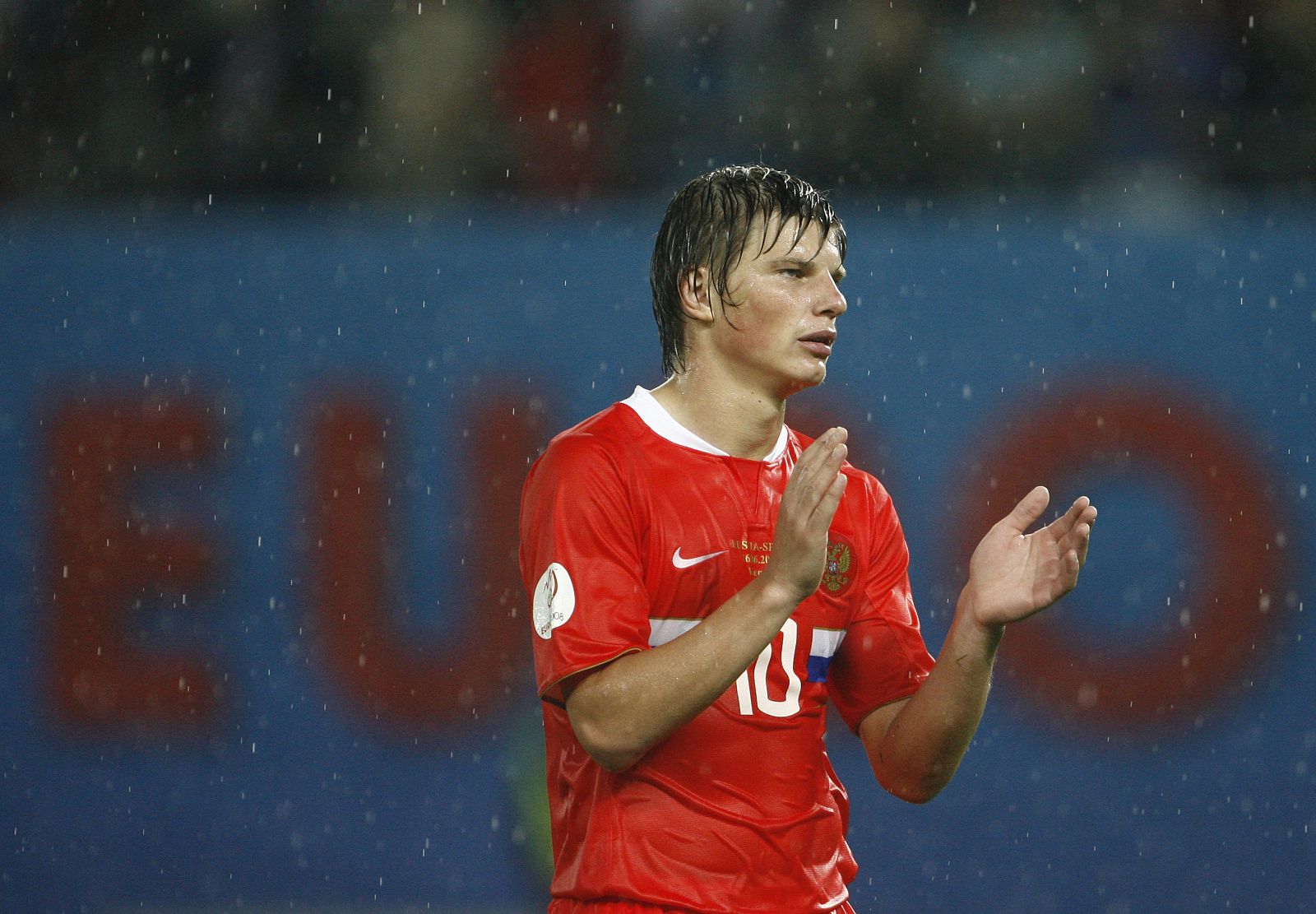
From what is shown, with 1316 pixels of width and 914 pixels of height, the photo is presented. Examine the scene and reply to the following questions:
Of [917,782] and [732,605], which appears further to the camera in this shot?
[917,782]

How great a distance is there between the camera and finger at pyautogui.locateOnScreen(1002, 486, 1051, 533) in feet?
7.94

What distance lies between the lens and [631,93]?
6215 mm

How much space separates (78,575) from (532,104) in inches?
100

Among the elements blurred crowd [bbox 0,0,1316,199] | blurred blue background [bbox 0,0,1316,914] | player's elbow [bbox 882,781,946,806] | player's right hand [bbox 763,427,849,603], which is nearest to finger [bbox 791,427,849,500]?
player's right hand [bbox 763,427,849,603]

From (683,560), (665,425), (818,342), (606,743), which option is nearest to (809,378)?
(818,342)

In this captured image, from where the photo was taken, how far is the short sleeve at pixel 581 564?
2.26 meters

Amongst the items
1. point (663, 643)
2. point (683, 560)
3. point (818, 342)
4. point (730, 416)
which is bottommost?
point (663, 643)

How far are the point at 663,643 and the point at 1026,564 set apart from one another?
0.59 metres

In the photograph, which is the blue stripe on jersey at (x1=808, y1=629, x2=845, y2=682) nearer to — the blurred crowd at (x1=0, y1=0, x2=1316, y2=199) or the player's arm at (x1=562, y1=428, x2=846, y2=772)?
the player's arm at (x1=562, y1=428, x2=846, y2=772)

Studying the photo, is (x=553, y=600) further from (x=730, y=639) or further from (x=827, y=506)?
(x=827, y=506)

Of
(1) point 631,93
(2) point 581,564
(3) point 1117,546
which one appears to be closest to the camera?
(2) point 581,564

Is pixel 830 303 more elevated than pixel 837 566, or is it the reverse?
pixel 830 303

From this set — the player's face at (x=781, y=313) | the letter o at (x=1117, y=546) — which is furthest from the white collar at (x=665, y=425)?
the letter o at (x=1117, y=546)

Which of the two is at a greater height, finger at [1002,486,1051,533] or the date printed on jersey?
finger at [1002,486,1051,533]
